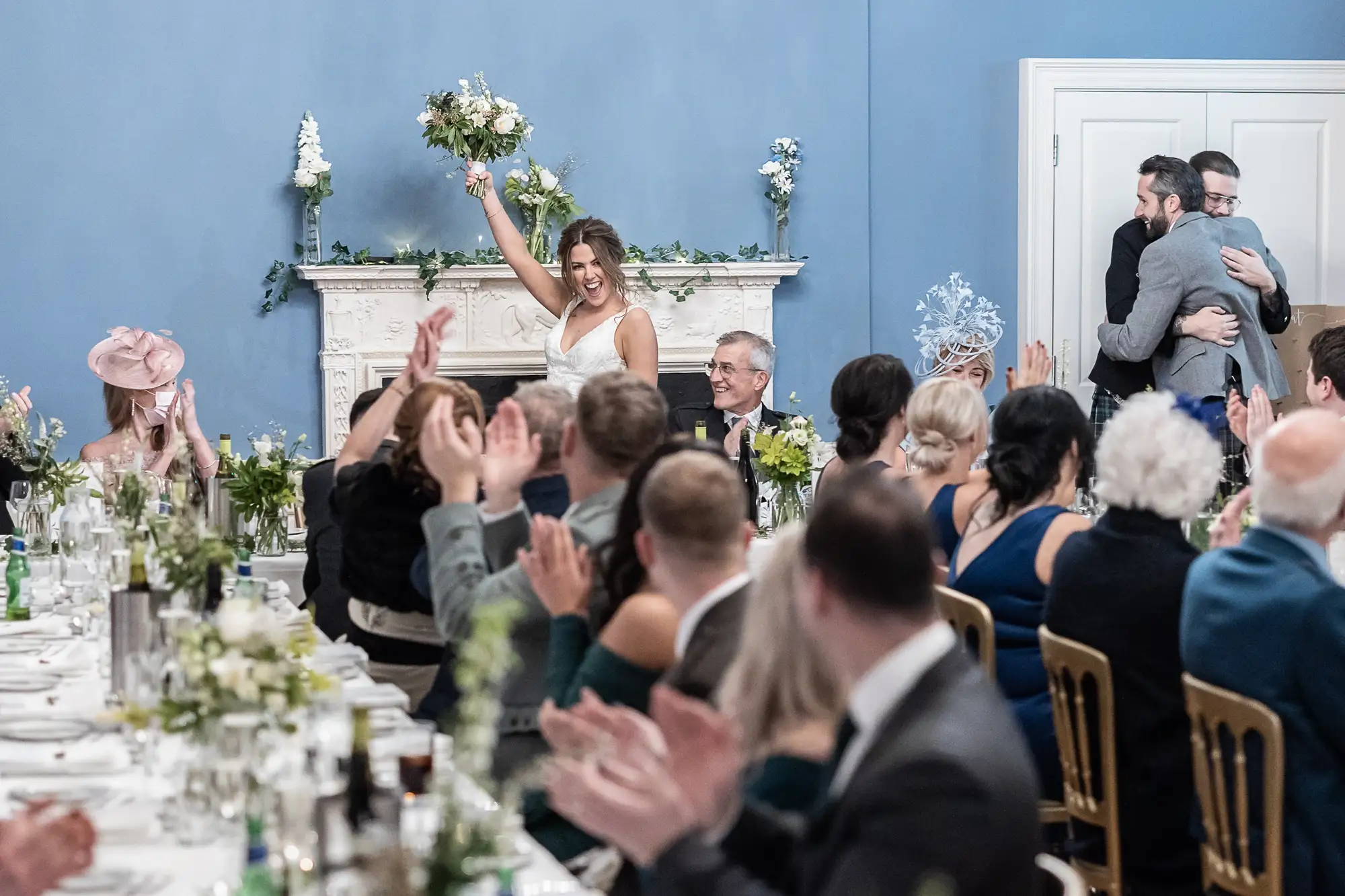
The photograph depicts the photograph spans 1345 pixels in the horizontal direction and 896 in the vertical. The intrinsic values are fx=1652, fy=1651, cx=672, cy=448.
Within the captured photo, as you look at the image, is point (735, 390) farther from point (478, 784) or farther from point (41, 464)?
point (478, 784)

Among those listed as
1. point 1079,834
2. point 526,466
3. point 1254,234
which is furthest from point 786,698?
point 1254,234

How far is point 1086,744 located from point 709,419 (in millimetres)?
3227

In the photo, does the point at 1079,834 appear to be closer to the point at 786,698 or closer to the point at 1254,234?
the point at 786,698

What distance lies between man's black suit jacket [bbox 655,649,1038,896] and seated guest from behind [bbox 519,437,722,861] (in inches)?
35.7

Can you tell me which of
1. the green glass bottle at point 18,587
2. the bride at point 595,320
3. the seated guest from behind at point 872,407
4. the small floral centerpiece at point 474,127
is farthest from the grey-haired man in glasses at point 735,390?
the green glass bottle at point 18,587

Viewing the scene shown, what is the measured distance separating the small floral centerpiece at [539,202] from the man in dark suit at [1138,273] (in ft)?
8.57

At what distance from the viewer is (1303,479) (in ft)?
8.98

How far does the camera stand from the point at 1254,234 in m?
7.51

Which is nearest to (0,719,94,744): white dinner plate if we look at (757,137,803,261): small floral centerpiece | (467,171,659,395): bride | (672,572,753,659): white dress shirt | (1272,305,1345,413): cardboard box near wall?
(672,572,753,659): white dress shirt

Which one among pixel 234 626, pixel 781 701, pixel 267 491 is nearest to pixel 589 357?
pixel 267 491

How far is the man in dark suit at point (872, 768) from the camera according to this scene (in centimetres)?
152

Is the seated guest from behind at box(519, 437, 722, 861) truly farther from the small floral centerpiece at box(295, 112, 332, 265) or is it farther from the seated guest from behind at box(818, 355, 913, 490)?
the small floral centerpiece at box(295, 112, 332, 265)

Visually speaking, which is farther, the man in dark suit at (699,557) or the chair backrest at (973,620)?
the chair backrest at (973,620)

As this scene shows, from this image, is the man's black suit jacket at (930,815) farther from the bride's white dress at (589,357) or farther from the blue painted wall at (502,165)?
the blue painted wall at (502,165)
